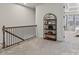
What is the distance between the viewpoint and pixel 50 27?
6.66 meters

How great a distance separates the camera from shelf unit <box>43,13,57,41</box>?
640 cm

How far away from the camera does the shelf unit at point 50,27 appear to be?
6398 millimetres

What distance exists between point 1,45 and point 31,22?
1.62 meters

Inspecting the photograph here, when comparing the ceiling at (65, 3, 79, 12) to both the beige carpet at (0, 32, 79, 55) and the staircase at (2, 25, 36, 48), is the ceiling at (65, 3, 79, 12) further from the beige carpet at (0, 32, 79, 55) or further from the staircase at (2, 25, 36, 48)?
the staircase at (2, 25, 36, 48)

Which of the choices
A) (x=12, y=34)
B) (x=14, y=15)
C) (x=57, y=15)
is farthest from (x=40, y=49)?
(x=57, y=15)

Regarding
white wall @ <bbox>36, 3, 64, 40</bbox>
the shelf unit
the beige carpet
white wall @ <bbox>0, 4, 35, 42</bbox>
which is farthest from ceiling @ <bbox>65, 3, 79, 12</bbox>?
the shelf unit

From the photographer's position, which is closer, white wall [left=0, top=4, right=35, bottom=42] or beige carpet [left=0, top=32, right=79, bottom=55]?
beige carpet [left=0, top=32, right=79, bottom=55]

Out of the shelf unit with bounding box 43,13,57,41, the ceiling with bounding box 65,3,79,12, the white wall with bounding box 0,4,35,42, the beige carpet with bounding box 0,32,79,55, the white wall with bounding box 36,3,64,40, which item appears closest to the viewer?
the ceiling with bounding box 65,3,79,12

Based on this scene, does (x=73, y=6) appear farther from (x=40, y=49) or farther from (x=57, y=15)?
(x=57, y=15)

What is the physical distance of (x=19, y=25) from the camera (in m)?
4.84

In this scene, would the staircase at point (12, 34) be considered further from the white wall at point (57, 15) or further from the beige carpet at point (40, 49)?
the white wall at point (57, 15)

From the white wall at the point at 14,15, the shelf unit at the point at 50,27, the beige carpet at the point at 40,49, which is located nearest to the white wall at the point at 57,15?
the shelf unit at the point at 50,27

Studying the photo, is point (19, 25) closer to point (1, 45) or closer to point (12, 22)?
point (12, 22)
